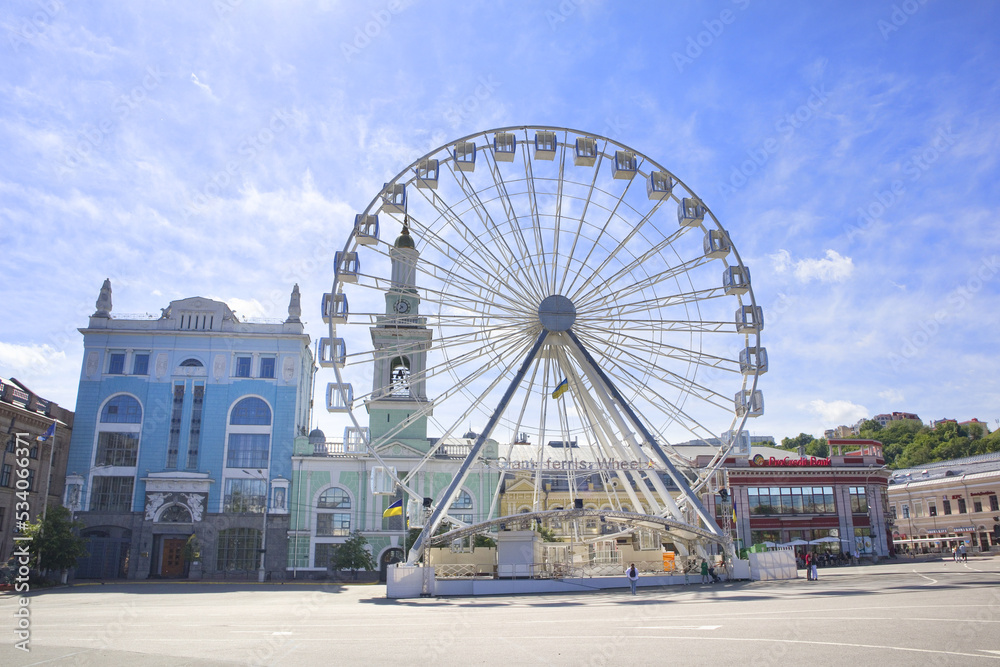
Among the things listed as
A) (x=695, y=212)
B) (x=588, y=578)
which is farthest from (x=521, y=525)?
(x=695, y=212)

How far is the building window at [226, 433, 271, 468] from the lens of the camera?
2354 inches

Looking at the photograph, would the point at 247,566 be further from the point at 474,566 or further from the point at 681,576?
the point at 681,576

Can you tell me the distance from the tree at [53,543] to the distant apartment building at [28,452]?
5.98 ft

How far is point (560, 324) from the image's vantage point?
113ft

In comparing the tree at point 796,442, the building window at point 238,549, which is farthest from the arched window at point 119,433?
the tree at point 796,442

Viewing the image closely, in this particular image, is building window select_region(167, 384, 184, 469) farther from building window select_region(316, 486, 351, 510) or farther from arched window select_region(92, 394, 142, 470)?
building window select_region(316, 486, 351, 510)

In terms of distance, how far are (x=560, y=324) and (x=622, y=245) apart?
4982mm

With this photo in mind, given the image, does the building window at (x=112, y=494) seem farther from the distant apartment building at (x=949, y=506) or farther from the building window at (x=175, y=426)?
the distant apartment building at (x=949, y=506)

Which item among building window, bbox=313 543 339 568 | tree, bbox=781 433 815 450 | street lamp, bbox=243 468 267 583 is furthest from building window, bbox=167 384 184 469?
tree, bbox=781 433 815 450

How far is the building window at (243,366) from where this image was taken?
62.0 metres

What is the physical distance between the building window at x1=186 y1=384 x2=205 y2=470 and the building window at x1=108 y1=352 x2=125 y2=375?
20.6 feet

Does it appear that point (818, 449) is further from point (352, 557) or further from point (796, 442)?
point (352, 557)

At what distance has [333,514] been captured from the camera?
59.5 m

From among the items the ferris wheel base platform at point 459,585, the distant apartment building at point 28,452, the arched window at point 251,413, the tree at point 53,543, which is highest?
the arched window at point 251,413
